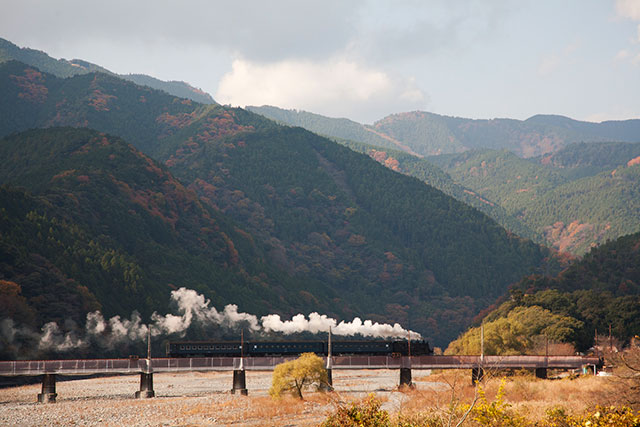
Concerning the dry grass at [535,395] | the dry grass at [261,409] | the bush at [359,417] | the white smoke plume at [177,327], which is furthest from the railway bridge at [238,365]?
the bush at [359,417]

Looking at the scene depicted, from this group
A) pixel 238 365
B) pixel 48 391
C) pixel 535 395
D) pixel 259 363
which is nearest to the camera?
pixel 535 395

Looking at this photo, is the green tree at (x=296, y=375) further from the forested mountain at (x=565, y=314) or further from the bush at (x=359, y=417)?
the bush at (x=359, y=417)

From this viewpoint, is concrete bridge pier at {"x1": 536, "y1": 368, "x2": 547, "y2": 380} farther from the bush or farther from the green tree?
the bush

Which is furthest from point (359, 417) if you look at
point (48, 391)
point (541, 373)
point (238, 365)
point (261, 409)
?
point (541, 373)

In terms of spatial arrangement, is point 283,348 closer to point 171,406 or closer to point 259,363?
point 259,363

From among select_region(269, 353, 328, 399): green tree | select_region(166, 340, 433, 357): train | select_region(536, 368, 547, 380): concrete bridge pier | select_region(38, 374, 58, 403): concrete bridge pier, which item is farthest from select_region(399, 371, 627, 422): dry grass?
select_region(38, 374, 58, 403): concrete bridge pier

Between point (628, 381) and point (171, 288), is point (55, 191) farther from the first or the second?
point (628, 381)

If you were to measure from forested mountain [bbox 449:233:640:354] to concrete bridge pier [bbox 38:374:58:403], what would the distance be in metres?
61.4

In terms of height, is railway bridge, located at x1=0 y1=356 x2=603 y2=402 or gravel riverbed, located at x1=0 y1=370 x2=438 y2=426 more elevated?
railway bridge, located at x1=0 y1=356 x2=603 y2=402

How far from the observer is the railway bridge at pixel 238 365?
81.6 metres

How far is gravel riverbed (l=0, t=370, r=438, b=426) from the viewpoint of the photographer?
6488 cm

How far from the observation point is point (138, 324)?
145m

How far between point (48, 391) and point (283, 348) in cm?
2901

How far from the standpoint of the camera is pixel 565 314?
137375 millimetres
